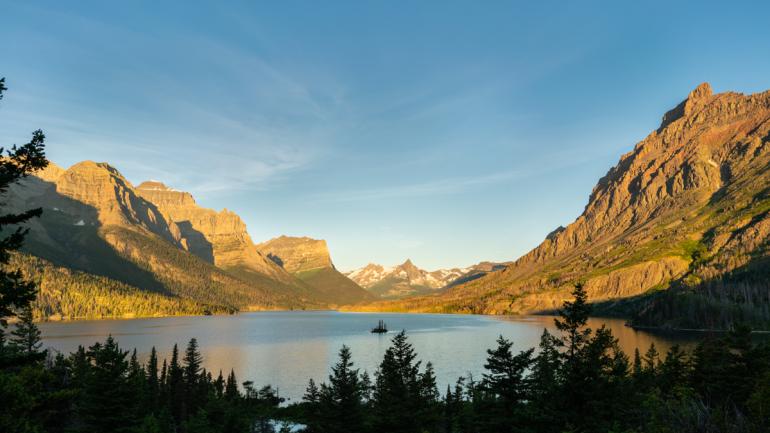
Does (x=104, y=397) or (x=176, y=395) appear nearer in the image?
(x=104, y=397)

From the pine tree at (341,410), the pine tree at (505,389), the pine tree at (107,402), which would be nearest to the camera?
the pine tree at (505,389)

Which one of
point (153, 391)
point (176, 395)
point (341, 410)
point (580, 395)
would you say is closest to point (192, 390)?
point (176, 395)

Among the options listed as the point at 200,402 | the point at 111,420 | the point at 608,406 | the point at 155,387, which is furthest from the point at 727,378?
the point at 155,387

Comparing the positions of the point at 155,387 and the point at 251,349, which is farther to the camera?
the point at 251,349

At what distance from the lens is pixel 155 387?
313 feet

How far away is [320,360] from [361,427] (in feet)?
387

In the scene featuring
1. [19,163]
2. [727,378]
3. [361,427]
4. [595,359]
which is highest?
[19,163]

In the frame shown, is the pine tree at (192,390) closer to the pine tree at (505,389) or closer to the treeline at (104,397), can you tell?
the treeline at (104,397)

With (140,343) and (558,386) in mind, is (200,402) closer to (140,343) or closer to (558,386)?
(558,386)

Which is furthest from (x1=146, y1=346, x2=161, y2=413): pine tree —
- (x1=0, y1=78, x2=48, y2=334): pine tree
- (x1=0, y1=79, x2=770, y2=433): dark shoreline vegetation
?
(x1=0, y1=78, x2=48, y2=334): pine tree

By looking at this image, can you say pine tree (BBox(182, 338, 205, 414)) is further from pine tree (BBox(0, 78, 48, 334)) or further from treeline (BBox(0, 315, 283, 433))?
pine tree (BBox(0, 78, 48, 334))

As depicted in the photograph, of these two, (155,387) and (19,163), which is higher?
(19,163)

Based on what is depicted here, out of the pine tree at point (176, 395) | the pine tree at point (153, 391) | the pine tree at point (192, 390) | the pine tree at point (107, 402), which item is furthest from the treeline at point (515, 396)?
the pine tree at point (192, 390)

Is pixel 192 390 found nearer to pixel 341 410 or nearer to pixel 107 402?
pixel 107 402
